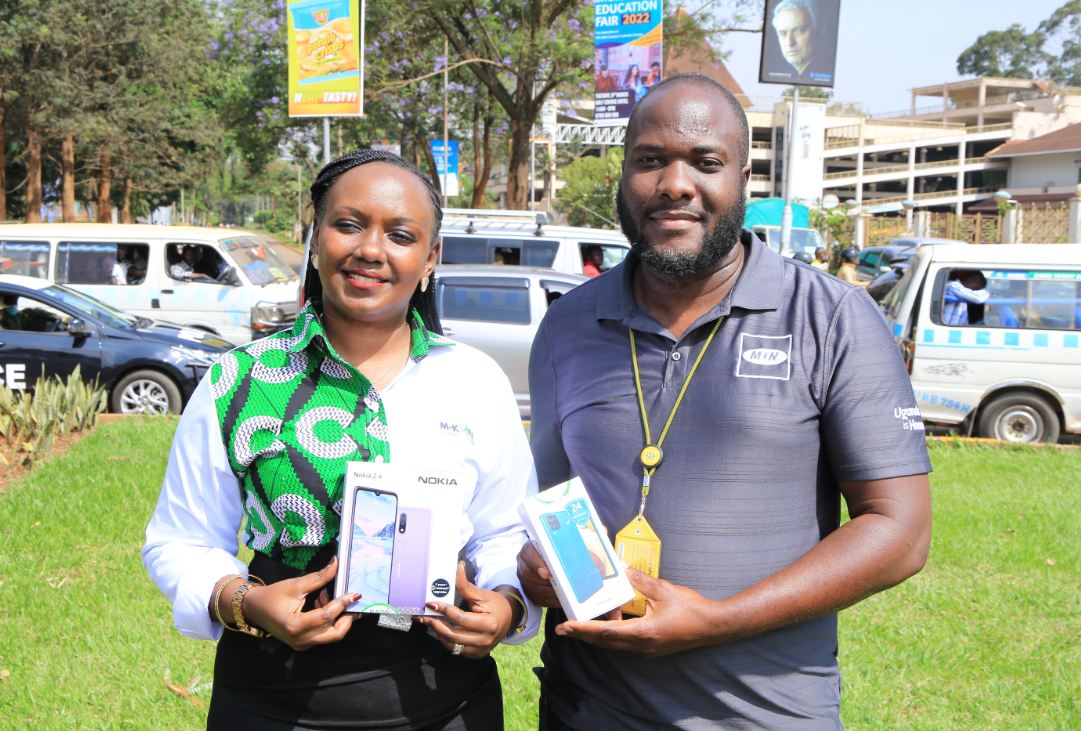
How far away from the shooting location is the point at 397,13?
65.2 feet

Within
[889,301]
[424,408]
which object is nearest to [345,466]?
[424,408]

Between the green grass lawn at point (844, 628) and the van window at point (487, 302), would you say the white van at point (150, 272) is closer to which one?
the van window at point (487, 302)

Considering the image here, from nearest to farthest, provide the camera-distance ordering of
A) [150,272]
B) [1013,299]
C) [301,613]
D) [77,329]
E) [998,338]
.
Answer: [301,613]
[998,338]
[1013,299]
[77,329]
[150,272]

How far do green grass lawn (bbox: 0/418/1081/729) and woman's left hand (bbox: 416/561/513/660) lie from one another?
222 centimetres

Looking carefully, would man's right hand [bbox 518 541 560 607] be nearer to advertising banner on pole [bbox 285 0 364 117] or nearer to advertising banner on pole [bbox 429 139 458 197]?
advertising banner on pole [bbox 285 0 364 117]

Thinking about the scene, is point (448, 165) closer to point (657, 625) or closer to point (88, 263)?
point (88, 263)

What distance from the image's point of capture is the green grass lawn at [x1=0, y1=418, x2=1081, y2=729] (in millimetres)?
4191

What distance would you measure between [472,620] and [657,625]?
37cm

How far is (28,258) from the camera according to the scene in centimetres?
1292

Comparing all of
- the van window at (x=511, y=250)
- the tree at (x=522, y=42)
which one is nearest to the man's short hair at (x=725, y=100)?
the van window at (x=511, y=250)

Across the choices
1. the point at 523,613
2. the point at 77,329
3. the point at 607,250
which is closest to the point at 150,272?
the point at 77,329

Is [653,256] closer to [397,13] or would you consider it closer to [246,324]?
[246,324]

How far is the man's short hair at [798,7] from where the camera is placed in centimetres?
1384

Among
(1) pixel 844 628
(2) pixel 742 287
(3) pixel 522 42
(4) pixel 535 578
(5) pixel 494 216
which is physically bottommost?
(1) pixel 844 628
